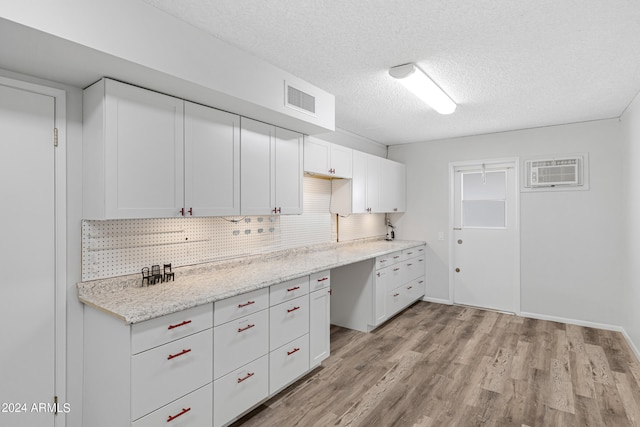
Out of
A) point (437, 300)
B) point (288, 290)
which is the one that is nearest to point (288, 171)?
point (288, 290)

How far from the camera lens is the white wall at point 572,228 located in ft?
13.2

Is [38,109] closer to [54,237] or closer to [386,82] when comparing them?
[54,237]

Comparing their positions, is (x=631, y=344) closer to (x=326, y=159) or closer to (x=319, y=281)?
(x=319, y=281)

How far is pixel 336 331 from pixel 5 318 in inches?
119

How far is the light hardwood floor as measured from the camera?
2346mm

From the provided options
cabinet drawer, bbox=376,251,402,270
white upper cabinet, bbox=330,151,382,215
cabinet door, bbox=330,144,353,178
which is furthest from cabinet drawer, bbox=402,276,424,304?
cabinet door, bbox=330,144,353,178

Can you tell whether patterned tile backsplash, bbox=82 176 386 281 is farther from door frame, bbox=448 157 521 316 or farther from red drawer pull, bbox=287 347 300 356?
door frame, bbox=448 157 521 316

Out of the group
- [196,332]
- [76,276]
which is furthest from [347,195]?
[76,276]

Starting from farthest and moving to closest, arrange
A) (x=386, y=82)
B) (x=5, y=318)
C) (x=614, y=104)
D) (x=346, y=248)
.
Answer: (x=346, y=248) < (x=614, y=104) < (x=386, y=82) < (x=5, y=318)

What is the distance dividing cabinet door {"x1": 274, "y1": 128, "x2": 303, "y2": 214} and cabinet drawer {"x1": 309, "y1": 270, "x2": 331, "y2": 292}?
658 mm

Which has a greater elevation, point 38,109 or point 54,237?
point 38,109

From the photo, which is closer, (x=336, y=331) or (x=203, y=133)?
(x=203, y=133)

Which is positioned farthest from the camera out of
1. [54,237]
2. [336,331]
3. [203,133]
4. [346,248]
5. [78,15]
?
[346,248]

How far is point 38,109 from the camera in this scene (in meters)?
1.95
